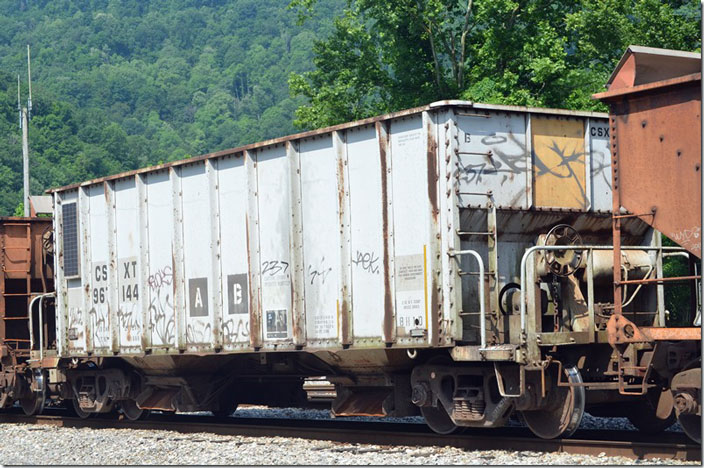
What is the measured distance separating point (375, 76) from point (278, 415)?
41.4 feet

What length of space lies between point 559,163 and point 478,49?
14759 mm

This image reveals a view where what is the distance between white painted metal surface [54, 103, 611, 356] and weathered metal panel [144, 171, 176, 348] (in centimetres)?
3

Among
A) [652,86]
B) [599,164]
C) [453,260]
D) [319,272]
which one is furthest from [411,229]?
[652,86]

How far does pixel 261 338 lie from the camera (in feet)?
47.7

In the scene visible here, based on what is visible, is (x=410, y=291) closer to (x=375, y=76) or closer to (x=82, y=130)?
(x=375, y=76)

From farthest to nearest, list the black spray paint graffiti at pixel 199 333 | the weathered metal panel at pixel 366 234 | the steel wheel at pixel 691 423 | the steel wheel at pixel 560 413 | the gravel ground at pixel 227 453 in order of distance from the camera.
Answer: the black spray paint graffiti at pixel 199 333
the weathered metal panel at pixel 366 234
the steel wheel at pixel 560 413
the gravel ground at pixel 227 453
the steel wheel at pixel 691 423

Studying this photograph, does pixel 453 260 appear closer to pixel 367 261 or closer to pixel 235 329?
pixel 367 261

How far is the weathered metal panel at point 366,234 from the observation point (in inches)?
510

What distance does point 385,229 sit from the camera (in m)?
12.9

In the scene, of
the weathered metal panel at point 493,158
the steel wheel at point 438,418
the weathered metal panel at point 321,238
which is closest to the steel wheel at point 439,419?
the steel wheel at point 438,418

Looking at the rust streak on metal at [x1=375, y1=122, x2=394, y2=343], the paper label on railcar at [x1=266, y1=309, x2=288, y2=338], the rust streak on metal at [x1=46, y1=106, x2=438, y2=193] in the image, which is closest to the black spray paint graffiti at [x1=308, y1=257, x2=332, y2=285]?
the paper label on railcar at [x1=266, y1=309, x2=288, y2=338]

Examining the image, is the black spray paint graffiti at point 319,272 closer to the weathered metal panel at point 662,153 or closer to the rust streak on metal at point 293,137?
the rust streak on metal at point 293,137

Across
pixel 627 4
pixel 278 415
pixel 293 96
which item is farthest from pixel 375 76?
pixel 278 415

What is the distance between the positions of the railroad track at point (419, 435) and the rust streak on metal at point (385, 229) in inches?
56.8
